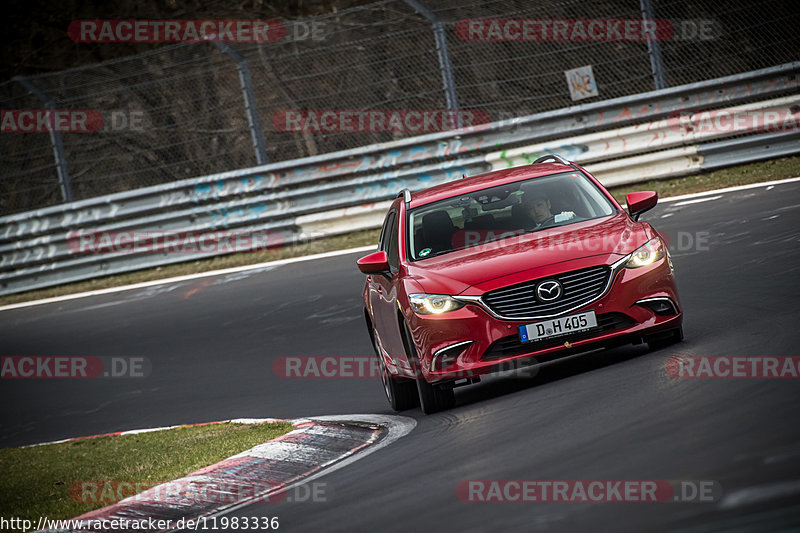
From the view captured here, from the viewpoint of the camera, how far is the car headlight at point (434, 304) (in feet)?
27.1

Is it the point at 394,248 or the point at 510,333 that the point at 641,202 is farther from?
the point at 394,248

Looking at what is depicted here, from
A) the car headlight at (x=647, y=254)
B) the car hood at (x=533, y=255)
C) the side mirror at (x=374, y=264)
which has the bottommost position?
the car headlight at (x=647, y=254)

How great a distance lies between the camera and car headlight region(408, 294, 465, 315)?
27.1 feet

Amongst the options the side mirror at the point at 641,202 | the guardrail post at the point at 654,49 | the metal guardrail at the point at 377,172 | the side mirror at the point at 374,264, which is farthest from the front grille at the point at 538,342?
the guardrail post at the point at 654,49

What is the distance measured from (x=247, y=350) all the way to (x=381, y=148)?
6.34 metres

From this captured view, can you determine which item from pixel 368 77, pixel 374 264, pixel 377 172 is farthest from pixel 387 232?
pixel 368 77

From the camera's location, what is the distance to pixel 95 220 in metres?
20.4

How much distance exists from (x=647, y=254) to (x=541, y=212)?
44.1 inches

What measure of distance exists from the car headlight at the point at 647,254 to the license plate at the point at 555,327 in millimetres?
507

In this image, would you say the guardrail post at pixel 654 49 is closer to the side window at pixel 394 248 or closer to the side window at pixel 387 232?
the side window at pixel 387 232

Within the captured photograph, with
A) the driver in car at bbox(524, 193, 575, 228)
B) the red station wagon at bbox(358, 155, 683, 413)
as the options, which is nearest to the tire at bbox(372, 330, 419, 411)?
the red station wagon at bbox(358, 155, 683, 413)

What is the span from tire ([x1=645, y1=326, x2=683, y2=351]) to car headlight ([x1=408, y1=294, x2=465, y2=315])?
1483 mm

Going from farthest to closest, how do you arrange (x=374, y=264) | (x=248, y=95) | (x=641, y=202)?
(x=248, y=95)
(x=374, y=264)
(x=641, y=202)

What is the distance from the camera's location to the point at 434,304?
8.32 meters
